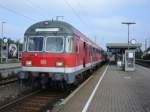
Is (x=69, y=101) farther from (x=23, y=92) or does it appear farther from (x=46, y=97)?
(x=23, y=92)

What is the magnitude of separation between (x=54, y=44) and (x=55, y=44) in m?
0.07

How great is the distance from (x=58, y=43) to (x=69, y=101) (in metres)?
4.10

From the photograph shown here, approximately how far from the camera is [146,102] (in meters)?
13.1

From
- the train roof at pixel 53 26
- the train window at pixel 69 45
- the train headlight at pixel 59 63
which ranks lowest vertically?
the train headlight at pixel 59 63

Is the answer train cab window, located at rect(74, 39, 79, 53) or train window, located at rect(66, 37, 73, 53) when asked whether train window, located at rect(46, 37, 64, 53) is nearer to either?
train window, located at rect(66, 37, 73, 53)

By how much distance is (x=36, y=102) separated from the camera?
14.3 metres

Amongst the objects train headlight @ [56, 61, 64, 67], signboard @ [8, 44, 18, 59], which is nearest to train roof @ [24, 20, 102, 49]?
train headlight @ [56, 61, 64, 67]

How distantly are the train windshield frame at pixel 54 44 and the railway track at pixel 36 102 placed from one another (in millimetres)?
2100

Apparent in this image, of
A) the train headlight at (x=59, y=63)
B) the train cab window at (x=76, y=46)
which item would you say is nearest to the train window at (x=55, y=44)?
the train headlight at (x=59, y=63)

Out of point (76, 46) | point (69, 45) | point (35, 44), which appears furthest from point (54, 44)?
point (76, 46)

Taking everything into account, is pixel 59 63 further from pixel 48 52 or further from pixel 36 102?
pixel 36 102

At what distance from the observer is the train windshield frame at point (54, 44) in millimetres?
16141

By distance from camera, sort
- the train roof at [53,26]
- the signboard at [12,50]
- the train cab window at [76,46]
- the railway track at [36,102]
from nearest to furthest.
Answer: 1. the railway track at [36,102]
2. the train roof at [53,26]
3. the train cab window at [76,46]
4. the signboard at [12,50]

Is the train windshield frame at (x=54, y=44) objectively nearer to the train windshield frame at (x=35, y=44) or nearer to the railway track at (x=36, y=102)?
the train windshield frame at (x=35, y=44)
